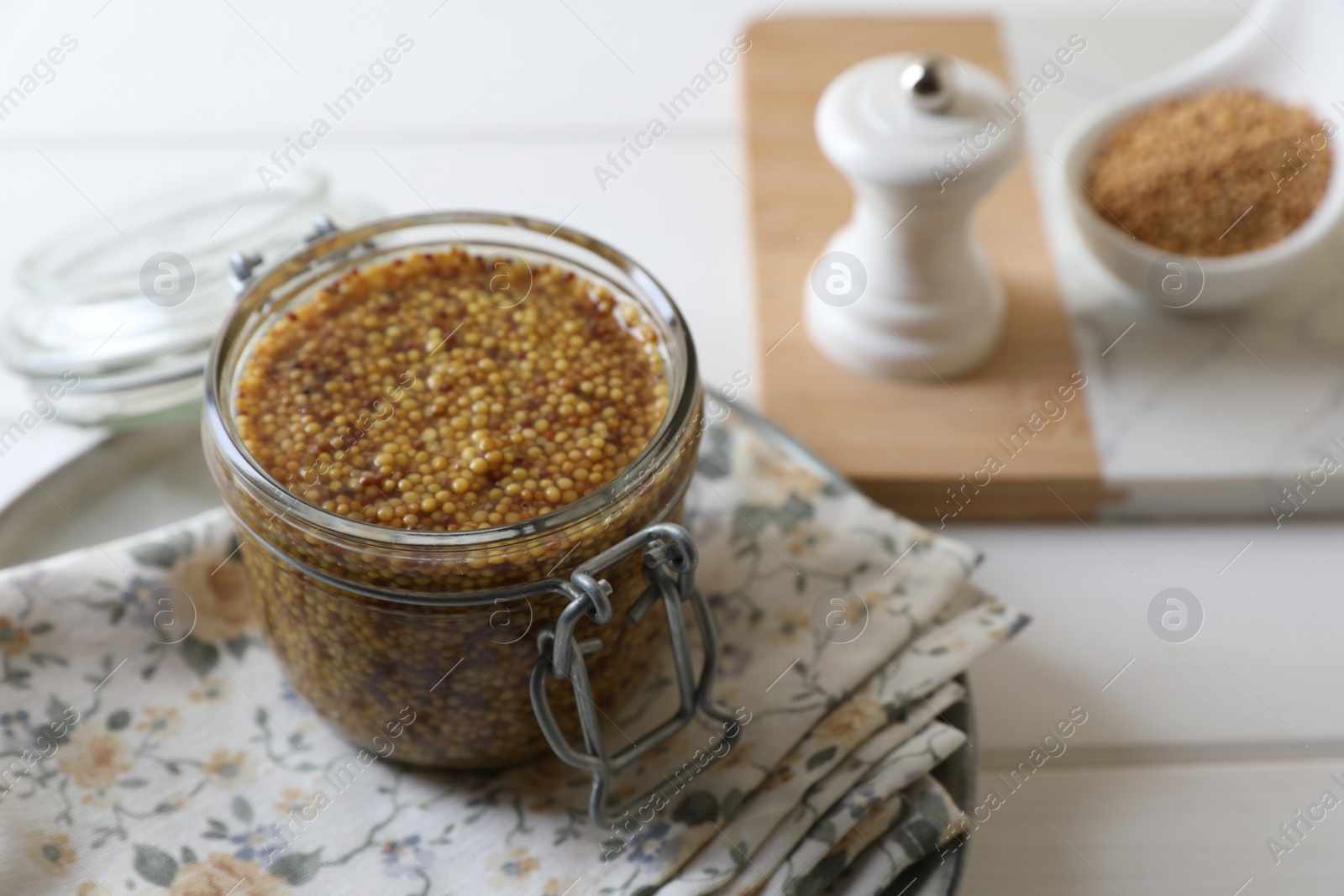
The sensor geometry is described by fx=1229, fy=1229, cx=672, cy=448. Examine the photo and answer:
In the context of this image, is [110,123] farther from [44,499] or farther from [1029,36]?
[1029,36]

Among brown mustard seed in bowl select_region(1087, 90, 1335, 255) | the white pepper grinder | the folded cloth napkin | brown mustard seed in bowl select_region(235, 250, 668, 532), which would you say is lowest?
the folded cloth napkin

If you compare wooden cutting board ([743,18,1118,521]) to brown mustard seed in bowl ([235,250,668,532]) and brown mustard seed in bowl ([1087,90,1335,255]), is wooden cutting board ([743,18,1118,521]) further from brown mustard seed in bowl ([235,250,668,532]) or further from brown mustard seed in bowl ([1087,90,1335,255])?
brown mustard seed in bowl ([235,250,668,532])

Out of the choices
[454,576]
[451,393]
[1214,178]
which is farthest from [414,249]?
[1214,178]

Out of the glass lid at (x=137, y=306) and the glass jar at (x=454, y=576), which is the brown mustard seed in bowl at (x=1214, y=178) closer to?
the glass jar at (x=454, y=576)

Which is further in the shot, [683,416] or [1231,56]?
[1231,56]

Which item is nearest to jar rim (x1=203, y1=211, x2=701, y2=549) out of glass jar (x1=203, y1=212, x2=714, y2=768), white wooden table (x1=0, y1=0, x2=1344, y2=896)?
glass jar (x1=203, y1=212, x2=714, y2=768)

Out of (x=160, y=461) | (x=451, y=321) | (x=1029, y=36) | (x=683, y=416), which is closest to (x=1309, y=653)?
(x=683, y=416)
